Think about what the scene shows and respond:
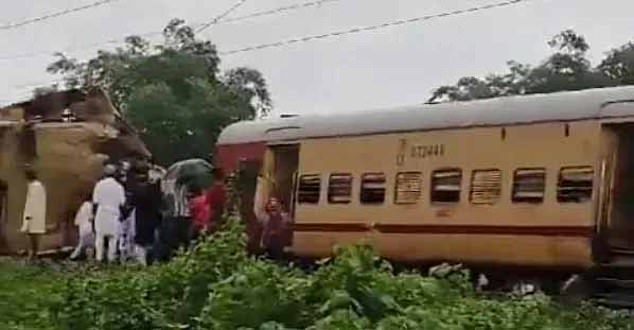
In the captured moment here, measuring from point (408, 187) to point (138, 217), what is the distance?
162 inches

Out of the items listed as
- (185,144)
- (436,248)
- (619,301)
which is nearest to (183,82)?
(185,144)

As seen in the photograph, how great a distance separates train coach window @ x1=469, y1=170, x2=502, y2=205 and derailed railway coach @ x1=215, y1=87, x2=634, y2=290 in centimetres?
2

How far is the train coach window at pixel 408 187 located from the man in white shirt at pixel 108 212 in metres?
3.68

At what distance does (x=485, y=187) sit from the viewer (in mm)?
21312

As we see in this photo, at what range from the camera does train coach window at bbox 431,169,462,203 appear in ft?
71.9

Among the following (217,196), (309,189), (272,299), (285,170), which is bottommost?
(272,299)

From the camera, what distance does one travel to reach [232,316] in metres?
7.64

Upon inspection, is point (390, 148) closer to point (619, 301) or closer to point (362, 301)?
point (619, 301)

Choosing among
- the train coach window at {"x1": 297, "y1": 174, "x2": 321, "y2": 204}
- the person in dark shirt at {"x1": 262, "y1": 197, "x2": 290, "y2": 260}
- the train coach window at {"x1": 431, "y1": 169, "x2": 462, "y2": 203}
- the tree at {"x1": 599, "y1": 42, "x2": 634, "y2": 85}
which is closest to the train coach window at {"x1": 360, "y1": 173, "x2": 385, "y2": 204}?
the train coach window at {"x1": 297, "y1": 174, "x2": 321, "y2": 204}

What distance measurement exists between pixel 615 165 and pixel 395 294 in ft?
39.2

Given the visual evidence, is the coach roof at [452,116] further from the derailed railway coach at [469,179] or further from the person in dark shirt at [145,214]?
the person in dark shirt at [145,214]

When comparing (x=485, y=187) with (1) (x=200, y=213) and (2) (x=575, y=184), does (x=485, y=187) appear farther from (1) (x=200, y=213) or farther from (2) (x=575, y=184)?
(1) (x=200, y=213)

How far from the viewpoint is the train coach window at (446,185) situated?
2191 centimetres

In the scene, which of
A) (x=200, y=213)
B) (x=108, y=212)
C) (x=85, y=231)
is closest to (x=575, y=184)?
(x=200, y=213)
